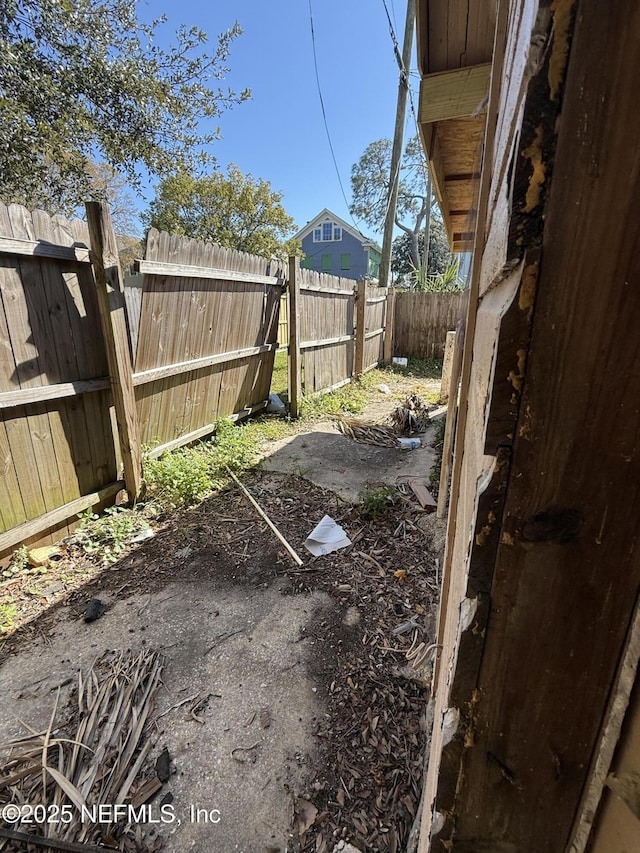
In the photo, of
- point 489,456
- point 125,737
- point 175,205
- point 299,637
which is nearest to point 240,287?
point 299,637

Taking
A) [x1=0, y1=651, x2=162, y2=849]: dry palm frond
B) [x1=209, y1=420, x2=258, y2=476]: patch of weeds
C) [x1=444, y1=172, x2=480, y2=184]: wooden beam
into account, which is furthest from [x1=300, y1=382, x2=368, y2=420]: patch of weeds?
[x1=0, y1=651, x2=162, y2=849]: dry palm frond

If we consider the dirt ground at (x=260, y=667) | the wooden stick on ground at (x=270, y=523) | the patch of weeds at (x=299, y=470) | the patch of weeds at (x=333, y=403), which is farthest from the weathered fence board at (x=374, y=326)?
the dirt ground at (x=260, y=667)

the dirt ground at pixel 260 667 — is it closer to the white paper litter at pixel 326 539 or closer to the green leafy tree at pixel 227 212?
the white paper litter at pixel 326 539

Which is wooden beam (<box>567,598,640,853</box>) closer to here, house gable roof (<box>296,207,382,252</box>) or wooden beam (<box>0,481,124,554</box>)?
wooden beam (<box>0,481,124,554</box>)

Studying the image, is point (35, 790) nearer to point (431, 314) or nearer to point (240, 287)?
point (240, 287)

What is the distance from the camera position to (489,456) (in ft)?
1.51

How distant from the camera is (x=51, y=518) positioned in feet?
8.75

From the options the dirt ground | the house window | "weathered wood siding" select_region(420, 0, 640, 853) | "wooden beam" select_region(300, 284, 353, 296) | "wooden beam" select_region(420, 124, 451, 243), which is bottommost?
the dirt ground

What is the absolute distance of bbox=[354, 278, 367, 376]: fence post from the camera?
7.70 m

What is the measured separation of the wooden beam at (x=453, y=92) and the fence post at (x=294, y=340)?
12.0 feet

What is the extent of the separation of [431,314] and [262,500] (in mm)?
8632

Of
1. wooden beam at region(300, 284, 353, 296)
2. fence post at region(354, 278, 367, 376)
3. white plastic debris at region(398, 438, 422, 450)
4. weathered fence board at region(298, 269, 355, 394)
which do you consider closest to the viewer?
white plastic debris at region(398, 438, 422, 450)

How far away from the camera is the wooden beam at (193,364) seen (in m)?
3.39

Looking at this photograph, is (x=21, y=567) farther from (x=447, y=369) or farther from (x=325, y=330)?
(x=447, y=369)
